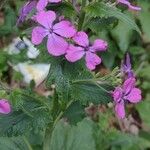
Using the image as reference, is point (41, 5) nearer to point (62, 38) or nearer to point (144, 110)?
point (62, 38)

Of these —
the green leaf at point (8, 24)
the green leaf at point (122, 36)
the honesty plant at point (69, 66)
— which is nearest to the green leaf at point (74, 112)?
the honesty plant at point (69, 66)

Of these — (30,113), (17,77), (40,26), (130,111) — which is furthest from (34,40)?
(130,111)

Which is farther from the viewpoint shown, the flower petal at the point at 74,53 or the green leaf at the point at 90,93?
the green leaf at the point at 90,93

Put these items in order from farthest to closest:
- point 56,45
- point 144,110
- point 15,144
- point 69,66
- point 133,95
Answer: point 144,110 → point 15,144 → point 133,95 → point 69,66 → point 56,45

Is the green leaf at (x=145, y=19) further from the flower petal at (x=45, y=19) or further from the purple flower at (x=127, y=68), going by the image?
the flower petal at (x=45, y=19)

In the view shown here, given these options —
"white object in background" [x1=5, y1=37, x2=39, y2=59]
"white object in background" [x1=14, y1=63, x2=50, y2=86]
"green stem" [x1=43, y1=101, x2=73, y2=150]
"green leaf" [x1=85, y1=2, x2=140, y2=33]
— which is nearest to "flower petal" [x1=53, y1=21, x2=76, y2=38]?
"green leaf" [x1=85, y1=2, x2=140, y2=33]

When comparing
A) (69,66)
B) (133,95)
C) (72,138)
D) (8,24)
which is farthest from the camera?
(8,24)

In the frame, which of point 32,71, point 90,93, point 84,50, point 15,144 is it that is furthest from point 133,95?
point 32,71
